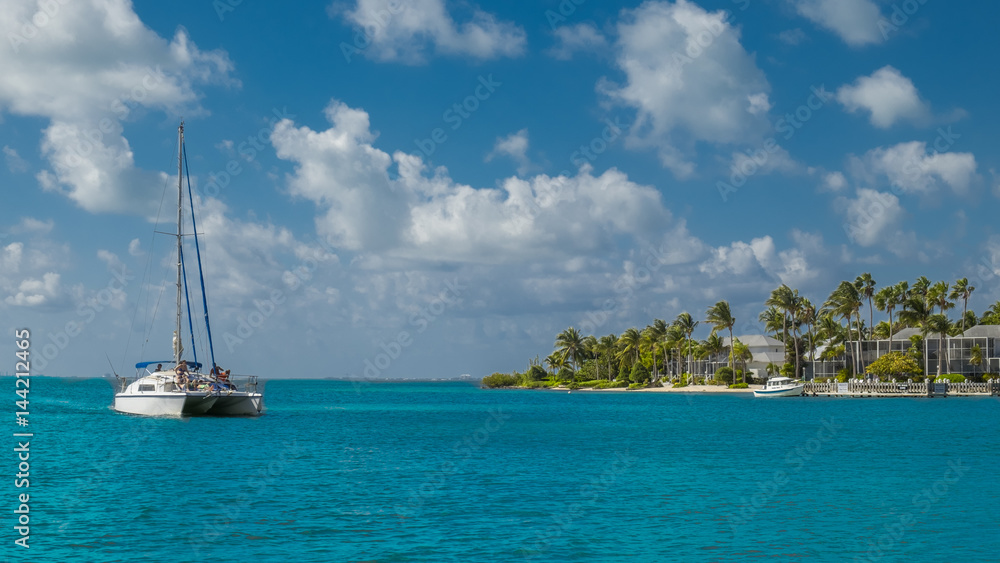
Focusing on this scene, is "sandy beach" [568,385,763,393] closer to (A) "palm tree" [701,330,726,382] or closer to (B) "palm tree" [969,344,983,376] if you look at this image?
(A) "palm tree" [701,330,726,382]

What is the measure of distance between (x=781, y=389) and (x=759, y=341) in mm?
47437

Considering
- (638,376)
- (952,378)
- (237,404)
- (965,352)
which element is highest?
(965,352)

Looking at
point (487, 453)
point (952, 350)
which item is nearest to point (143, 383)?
point (487, 453)

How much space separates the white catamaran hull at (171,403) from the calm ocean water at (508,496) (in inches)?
161

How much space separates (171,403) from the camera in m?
57.4

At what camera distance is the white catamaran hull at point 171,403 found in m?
57.0

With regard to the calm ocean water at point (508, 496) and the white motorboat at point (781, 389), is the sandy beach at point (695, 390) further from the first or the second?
the calm ocean water at point (508, 496)

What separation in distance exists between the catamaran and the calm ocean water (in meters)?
4.74

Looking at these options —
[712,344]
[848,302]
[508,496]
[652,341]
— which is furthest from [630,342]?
[508,496]

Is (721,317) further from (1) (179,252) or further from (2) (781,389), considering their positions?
(1) (179,252)

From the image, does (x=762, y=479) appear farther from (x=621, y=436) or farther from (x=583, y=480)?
(x=621, y=436)

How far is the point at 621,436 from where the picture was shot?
172 feet

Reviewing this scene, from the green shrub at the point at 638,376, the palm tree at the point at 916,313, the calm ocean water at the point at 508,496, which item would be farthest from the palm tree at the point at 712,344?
the calm ocean water at the point at 508,496

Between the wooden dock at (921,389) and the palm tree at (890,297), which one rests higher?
the palm tree at (890,297)
